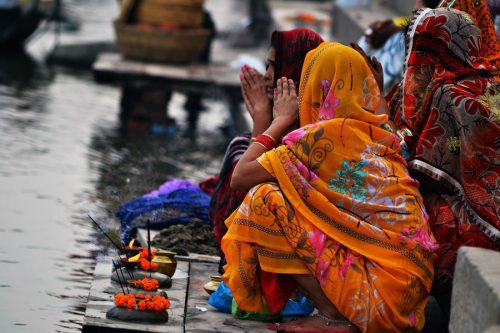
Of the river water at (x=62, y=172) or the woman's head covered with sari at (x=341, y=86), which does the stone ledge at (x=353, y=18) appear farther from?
the woman's head covered with sari at (x=341, y=86)

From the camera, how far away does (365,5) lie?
11336 millimetres

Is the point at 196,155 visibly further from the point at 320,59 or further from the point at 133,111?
the point at 320,59

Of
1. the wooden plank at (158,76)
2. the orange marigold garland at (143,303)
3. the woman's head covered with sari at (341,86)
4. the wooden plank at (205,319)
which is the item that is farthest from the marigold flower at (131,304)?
the wooden plank at (158,76)

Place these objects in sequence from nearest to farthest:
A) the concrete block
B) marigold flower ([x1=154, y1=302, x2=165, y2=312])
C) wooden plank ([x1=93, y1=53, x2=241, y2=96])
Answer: the concrete block < marigold flower ([x1=154, y1=302, x2=165, y2=312]) < wooden plank ([x1=93, y1=53, x2=241, y2=96])

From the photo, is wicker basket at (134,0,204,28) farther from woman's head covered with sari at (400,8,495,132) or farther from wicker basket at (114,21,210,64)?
woman's head covered with sari at (400,8,495,132)

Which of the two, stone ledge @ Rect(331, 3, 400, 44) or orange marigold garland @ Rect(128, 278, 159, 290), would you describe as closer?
orange marigold garland @ Rect(128, 278, 159, 290)

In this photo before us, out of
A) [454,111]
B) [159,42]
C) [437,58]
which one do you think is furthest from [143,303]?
[159,42]

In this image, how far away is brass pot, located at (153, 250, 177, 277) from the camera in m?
4.17

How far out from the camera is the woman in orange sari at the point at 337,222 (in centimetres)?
360

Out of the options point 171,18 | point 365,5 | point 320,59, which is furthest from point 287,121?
point 365,5

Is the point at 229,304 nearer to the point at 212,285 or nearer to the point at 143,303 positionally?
the point at 212,285

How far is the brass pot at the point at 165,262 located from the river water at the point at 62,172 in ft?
1.42

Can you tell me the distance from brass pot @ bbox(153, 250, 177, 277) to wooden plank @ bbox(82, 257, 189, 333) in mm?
63

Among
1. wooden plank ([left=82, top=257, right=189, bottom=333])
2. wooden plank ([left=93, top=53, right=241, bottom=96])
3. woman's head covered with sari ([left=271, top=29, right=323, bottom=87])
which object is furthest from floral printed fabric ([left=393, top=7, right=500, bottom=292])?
wooden plank ([left=93, top=53, right=241, bottom=96])
